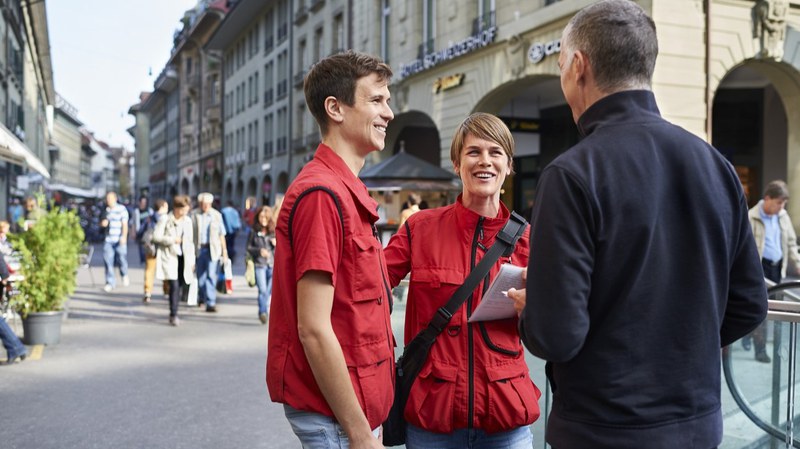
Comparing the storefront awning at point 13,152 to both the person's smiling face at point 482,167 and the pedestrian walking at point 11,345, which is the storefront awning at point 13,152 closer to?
the pedestrian walking at point 11,345

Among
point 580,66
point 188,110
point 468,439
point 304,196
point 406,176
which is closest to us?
point 580,66

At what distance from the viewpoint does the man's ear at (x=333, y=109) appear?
83.4 inches

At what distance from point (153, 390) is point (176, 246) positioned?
16.6ft

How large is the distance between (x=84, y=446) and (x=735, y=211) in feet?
14.7

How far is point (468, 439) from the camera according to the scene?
246 centimetres

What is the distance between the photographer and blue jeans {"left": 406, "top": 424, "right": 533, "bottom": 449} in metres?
2.46

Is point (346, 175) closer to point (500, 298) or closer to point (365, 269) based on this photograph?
point (365, 269)

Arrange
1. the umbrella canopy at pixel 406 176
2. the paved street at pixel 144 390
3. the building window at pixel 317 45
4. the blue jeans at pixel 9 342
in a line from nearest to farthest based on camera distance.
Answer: the paved street at pixel 144 390 < the blue jeans at pixel 9 342 < the umbrella canopy at pixel 406 176 < the building window at pixel 317 45

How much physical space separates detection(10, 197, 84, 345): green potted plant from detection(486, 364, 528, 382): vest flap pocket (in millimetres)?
6976

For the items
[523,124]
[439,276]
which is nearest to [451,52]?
[523,124]

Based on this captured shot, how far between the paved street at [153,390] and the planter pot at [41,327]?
181 millimetres

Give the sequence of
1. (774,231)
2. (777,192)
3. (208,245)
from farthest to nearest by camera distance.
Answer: (208,245)
(774,231)
(777,192)

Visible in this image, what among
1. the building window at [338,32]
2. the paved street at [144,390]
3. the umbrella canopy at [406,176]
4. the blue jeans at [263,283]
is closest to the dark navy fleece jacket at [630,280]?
the paved street at [144,390]

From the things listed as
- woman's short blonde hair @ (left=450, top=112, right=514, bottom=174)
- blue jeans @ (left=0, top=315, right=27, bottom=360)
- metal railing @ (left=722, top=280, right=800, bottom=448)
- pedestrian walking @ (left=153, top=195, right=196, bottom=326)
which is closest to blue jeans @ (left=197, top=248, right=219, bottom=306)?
pedestrian walking @ (left=153, top=195, right=196, bottom=326)
